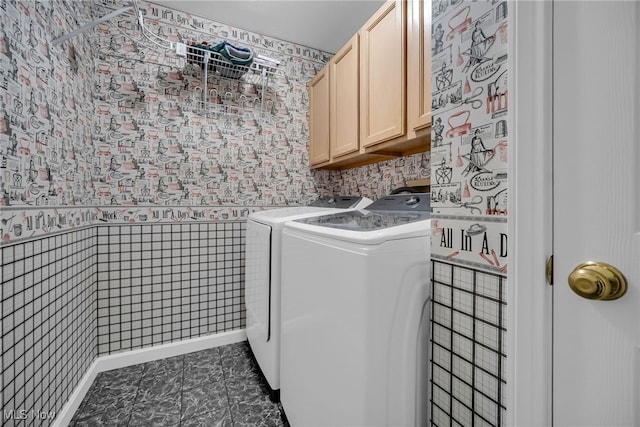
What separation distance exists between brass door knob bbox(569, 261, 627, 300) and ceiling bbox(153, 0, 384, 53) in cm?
207

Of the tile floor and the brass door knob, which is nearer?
the brass door knob

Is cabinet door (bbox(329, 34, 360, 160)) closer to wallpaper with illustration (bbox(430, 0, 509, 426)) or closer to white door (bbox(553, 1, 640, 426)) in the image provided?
wallpaper with illustration (bbox(430, 0, 509, 426))

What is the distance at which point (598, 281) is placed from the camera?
53 centimetres

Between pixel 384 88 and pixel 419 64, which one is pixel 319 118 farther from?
pixel 419 64

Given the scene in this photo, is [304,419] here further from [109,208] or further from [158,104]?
[158,104]

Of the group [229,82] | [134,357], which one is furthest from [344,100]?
[134,357]

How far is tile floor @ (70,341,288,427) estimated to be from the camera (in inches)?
54.4

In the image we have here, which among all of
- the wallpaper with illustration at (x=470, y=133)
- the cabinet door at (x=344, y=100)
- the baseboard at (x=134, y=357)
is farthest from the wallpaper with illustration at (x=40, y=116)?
the cabinet door at (x=344, y=100)

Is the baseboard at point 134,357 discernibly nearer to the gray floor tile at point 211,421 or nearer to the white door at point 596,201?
the gray floor tile at point 211,421

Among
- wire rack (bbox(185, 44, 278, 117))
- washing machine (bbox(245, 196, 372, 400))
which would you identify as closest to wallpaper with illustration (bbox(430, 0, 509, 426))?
washing machine (bbox(245, 196, 372, 400))

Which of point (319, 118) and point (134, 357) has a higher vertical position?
point (319, 118)

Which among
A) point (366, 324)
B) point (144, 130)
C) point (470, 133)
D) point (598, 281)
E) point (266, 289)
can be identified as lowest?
point (266, 289)

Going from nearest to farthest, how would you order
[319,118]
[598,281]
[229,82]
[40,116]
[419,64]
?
[598,281] < [40,116] < [419,64] < [229,82] < [319,118]

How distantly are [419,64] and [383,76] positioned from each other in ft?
0.92
